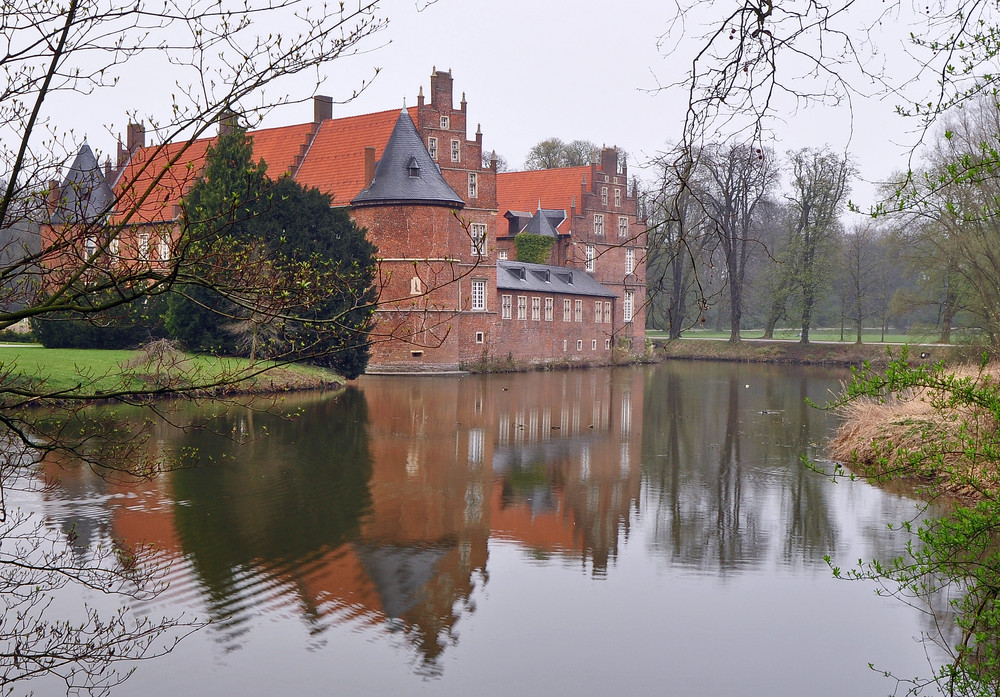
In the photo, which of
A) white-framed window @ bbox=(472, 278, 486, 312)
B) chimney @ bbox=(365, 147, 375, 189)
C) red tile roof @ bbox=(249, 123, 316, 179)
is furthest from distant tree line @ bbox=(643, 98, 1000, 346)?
red tile roof @ bbox=(249, 123, 316, 179)

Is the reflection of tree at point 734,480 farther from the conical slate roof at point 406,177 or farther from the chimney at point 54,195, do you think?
the conical slate roof at point 406,177

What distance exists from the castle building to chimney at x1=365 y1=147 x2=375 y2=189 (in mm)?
35

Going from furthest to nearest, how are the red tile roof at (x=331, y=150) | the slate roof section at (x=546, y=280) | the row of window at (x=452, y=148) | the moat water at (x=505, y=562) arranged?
the slate roof section at (x=546, y=280) < the red tile roof at (x=331, y=150) < the row of window at (x=452, y=148) < the moat water at (x=505, y=562)

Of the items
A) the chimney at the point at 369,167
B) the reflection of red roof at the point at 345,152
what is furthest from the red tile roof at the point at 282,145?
the chimney at the point at 369,167

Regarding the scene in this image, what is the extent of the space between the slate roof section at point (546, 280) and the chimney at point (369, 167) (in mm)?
6624

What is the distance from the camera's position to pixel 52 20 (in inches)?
190

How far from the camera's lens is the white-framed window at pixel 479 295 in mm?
36125

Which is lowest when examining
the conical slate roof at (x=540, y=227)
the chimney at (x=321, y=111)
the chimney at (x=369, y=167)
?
the conical slate roof at (x=540, y=227)

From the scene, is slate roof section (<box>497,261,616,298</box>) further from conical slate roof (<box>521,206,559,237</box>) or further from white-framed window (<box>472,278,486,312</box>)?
conical slate roof (<box>521,206,559,237</box>)

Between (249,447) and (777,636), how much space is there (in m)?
10.9

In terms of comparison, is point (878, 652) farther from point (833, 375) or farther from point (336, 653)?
point (833, 375)

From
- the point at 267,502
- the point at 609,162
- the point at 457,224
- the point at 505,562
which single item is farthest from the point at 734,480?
the point at 609,162

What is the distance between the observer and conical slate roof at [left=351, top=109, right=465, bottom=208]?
1308 inches

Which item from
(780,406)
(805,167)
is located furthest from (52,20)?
(805,167)
